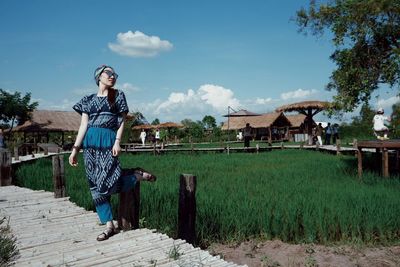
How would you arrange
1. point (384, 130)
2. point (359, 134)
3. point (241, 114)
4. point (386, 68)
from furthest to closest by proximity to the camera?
point (241, 114)
point (359, 134)
point (384, 130)
point (386, 68)

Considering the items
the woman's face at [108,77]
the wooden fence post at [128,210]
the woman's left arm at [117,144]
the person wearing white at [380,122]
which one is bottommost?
the wooden fence post at [128,210]

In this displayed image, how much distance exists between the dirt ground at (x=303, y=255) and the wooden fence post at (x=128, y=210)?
103 cm

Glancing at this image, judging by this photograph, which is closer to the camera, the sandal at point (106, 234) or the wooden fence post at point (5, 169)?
the sandal at point (106, 234)

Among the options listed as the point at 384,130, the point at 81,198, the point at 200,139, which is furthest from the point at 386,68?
the point at 200,139

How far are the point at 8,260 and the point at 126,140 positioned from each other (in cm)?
2490

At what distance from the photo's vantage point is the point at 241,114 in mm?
44562

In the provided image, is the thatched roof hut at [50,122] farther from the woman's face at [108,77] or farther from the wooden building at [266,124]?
the woman's face at [108,77]

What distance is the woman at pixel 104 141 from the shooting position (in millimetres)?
3344

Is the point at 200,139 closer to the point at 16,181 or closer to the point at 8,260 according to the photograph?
the point at 16,181

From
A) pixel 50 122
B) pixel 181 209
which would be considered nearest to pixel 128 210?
pixel 181 209

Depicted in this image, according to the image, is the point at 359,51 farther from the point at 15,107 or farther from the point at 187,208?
the point at 15,107

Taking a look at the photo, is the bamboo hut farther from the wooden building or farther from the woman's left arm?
the woman's left arm

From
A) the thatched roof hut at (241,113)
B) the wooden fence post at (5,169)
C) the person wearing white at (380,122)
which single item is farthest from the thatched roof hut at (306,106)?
the thatched roof hut at (241,113)

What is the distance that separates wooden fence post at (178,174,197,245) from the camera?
3.69m
